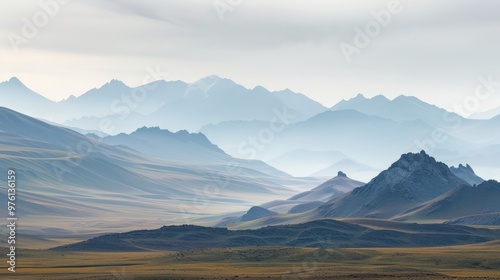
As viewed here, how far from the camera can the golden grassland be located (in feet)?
431

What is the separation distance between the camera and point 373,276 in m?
127

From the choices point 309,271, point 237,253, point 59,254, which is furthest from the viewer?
point 59,254

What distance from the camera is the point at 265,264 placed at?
158 metres

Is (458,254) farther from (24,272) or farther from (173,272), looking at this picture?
(24,272)

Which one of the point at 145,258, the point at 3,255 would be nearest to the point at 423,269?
the point at 145,258

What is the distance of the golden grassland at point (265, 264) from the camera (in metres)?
132

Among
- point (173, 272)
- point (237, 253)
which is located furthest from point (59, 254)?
point (173, 272)

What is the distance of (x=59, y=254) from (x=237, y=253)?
39.2m

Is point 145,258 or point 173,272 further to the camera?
point 145,258

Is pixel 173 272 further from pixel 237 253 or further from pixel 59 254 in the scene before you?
pixel 59 254

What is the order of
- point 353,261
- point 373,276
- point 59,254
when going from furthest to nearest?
1. point 59,254
2. point 353,261
3. point 373,276

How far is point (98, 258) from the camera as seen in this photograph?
179 meters

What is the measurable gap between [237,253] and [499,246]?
6117 cm

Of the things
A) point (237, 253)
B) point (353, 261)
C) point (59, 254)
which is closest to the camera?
point (353, 261)
